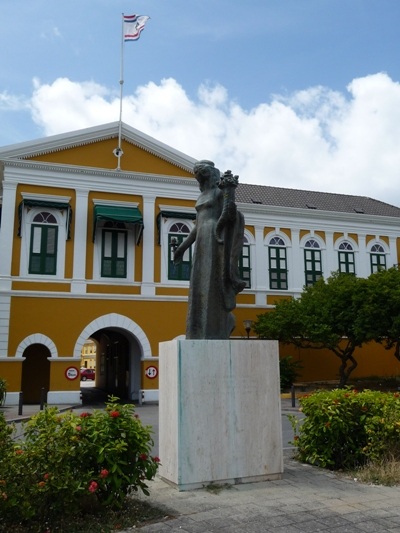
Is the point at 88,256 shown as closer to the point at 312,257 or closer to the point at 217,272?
the point at 312,257

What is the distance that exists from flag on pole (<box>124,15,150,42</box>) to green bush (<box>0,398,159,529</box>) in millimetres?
22124

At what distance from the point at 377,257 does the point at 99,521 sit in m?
27.5

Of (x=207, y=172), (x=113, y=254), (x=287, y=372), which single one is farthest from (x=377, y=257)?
(x=207, y=172)

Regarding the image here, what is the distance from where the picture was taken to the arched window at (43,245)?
74.4ft

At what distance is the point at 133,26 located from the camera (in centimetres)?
2438

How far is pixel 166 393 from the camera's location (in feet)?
21.5

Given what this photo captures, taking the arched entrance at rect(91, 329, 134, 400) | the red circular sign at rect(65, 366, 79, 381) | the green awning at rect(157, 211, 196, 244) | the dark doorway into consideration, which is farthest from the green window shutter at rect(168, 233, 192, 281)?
the red circular sign at rect(65, 366, 79, 381)

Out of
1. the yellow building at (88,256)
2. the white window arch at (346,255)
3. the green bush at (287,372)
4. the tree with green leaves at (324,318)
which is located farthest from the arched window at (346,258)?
the green bush at (287,372)

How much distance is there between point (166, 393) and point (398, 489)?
2905 millimetres

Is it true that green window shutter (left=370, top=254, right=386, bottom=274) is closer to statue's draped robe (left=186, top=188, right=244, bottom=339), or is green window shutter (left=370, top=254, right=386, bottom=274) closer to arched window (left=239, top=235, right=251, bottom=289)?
arched window (left=239, top=235, right=251, bottom=289)

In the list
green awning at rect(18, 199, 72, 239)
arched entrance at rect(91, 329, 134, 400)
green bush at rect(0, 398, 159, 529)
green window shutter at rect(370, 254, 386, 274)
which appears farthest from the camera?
green window shutter at rect(370, 254, 386, 274)

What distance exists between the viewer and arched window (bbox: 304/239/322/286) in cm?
2856

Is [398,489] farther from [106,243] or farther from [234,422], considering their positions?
[106,243]

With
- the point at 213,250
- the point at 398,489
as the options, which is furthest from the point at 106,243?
the point at 398,489
